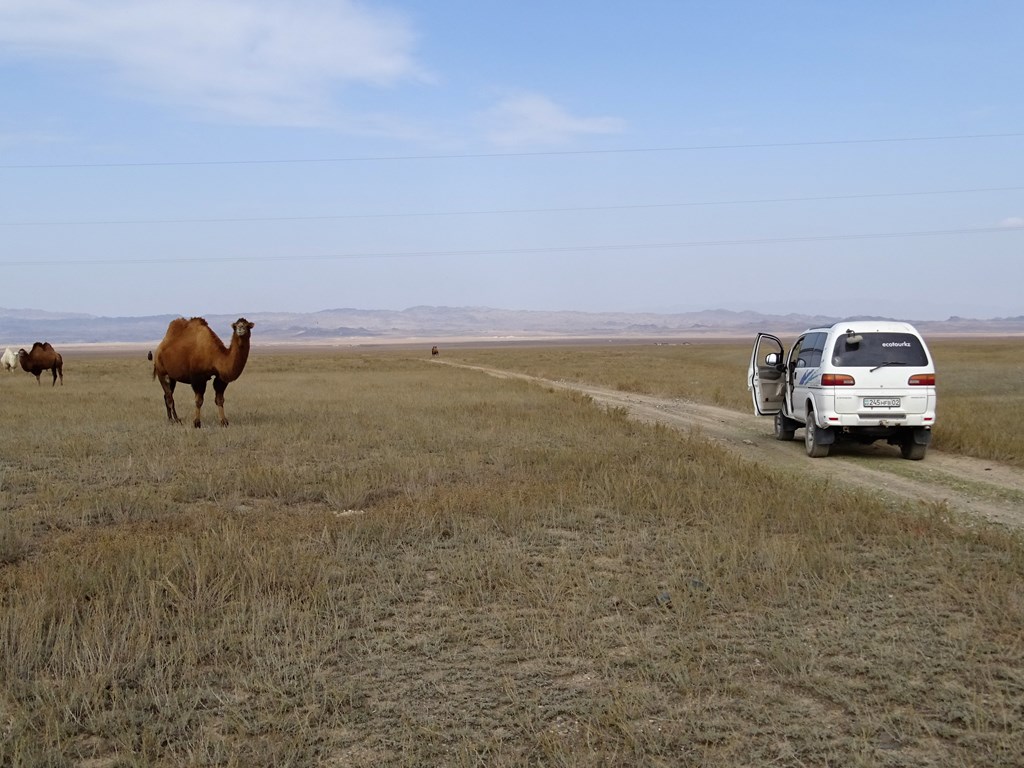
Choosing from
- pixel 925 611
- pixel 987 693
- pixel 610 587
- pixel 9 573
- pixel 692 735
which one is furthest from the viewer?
pixel 9 573

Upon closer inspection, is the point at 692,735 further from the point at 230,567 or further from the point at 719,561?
the point at 230,567

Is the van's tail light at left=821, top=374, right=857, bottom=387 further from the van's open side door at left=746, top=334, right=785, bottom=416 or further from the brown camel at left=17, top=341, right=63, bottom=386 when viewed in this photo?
the brown camel at left=17, top=341, right=63, bottom=386

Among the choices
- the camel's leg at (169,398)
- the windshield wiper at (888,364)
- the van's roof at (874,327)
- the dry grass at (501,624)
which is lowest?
the dry grass at (501,624)

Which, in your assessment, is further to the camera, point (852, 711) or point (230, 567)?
point (230, 567)

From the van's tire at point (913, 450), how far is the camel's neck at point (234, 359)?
37.2 feet

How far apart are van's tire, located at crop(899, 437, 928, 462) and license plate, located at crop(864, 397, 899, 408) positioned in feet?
2.33

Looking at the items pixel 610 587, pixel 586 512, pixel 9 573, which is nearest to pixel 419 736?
pixel 610 587

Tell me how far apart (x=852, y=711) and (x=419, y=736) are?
2.07 m

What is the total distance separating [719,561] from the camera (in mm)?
7223

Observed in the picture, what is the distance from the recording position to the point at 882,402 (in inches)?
541

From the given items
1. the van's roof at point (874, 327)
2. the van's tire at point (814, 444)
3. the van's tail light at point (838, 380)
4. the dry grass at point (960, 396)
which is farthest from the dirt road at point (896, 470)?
the van's roof at point (874, 327)

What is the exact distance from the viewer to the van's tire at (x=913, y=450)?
1402cm

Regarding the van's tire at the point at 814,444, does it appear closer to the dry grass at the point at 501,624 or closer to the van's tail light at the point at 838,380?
the van's tail light at the point at 838,380

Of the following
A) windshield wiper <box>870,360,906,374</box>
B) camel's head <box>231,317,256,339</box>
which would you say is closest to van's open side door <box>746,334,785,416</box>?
windshield wiper <box>870,360,906,374</box>
